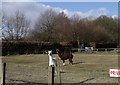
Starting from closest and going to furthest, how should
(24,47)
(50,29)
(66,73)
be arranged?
(66,73) < (24,47) < (50,29)

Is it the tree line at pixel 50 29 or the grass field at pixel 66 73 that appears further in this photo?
the tree line at pixel 50 29

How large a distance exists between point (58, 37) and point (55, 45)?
10334 mm

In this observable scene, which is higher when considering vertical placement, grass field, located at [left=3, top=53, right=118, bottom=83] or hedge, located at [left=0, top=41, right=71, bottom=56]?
hedge, located at [left=0, top=41, right=71, bottom=56]

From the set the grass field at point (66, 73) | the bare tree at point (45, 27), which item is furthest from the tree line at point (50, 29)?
the grass field at point (66, 73)

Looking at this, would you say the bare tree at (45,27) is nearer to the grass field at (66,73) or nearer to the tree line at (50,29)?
the tree line at (50,29)

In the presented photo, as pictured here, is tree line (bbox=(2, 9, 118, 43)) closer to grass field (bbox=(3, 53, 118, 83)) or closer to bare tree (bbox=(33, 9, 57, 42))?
bare tree (bbox=(33, 9, 57, 42))

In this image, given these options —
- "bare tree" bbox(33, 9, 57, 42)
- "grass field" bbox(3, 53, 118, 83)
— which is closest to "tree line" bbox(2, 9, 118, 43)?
"bare tree" bbox(33, 9, 57, 42)

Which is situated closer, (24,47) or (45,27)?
(24,47)

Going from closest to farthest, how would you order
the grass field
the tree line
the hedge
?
1. the grass field
2. the hedge
3. the tree line

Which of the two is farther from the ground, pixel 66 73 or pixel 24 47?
pixel 24 47

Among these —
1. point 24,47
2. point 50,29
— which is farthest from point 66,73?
point 50,29

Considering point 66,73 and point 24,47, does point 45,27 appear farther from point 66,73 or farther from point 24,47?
point 66,73

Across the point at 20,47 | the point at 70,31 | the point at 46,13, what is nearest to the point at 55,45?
the point at 20,47

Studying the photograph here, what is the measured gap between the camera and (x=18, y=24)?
58969 millimetres
